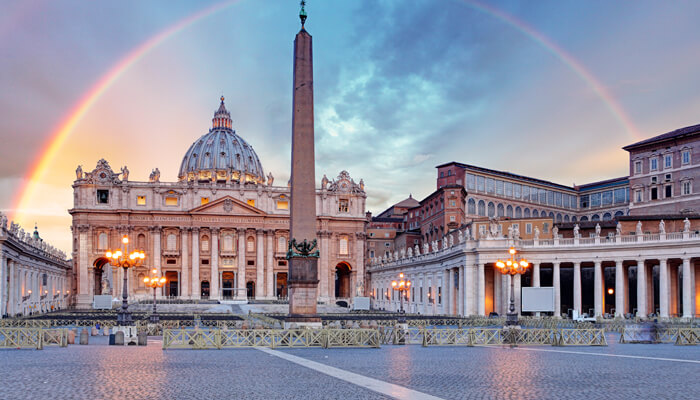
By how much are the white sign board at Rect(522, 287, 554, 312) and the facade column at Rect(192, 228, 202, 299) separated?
74.5m

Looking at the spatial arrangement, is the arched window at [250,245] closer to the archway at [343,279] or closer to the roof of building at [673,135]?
the archway at [343,279]

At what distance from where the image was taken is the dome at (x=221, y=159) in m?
151

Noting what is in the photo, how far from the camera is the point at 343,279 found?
126m

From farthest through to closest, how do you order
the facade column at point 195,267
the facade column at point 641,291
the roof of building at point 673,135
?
the facade column at point 195,267 → the roof of building at point 673,135 → the facade column at point 641,291

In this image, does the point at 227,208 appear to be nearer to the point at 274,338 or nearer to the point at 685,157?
the point at 685,157

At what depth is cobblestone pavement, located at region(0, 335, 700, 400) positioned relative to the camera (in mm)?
14180

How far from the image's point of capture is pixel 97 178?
109 meters

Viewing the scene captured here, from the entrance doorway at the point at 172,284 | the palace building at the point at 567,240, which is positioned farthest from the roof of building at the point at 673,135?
the entrance doorway at the point at 172,284

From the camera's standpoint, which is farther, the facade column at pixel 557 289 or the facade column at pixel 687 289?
the facade column at pixel 557 289

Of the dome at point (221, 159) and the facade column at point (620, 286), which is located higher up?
the dome at point (221, 159)

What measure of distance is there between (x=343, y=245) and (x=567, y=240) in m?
63.5

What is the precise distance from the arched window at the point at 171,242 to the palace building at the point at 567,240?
30699 millimetres

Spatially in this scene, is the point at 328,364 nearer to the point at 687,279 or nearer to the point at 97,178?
the point at 687,279

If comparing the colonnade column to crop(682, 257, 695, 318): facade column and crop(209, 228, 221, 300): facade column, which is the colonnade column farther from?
crop(209, 228, 221, 300): facade column
